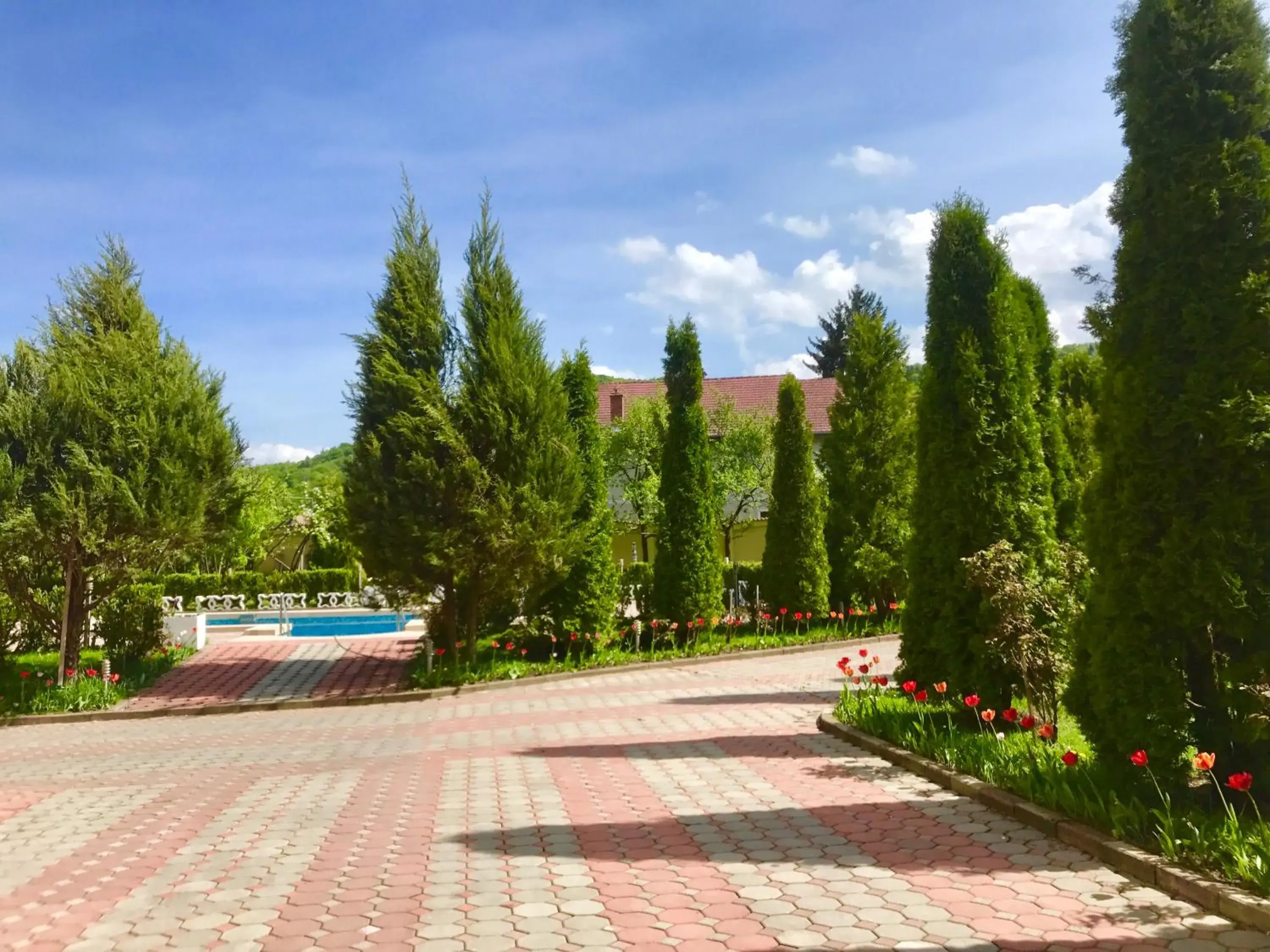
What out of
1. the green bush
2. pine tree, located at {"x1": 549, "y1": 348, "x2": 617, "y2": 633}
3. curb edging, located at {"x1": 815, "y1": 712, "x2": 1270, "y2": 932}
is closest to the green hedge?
the green bush

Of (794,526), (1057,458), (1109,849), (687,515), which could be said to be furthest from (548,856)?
(794,526)

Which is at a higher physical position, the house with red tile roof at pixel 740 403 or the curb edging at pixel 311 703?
the house with red tile roof at pixel 740 403

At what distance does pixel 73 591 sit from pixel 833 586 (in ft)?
52.3

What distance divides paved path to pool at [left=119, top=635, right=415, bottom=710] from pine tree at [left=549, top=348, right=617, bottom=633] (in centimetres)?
326

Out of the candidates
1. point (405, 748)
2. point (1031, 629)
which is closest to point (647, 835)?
point (1031, 629)

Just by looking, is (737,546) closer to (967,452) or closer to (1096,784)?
(967,452)

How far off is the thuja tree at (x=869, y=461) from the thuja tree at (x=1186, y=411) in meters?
16.4

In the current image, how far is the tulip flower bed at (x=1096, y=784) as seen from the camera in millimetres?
4797

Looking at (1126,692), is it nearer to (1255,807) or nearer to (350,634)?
(1255,807)

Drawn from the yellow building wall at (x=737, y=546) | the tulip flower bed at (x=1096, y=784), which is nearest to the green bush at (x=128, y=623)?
the tulip flower bed at (x=1096, y=784)

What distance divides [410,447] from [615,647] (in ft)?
19.5

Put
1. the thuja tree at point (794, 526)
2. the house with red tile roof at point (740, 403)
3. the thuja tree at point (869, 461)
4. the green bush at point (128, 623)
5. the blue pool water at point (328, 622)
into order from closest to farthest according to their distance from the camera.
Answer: the green bush at point (128, 623)
the thuja tree at point (794, 526)
the thuja tree at point (869, 461)
the blue pool water at point (328, 622)
the house with red tile roof at point (740, 403)

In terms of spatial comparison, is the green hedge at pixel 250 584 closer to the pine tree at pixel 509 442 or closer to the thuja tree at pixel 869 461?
the thuja tree at pixel 869 461

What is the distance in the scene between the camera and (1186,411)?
566 centimetres
